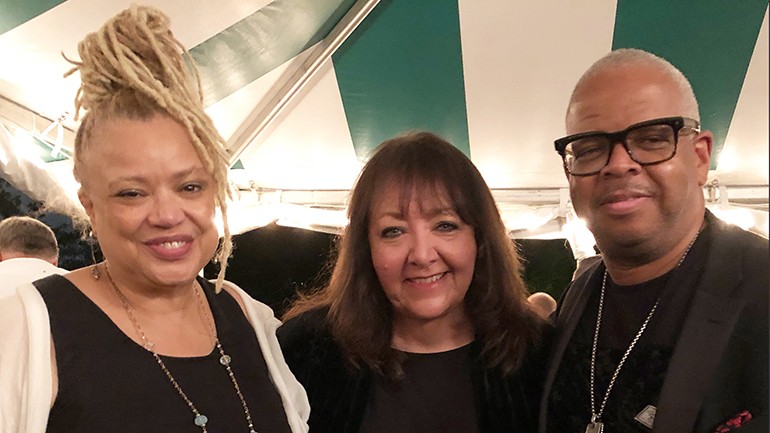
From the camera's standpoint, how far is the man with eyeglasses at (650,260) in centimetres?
108

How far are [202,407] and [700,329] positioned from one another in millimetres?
901

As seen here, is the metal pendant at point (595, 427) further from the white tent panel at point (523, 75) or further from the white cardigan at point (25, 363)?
the white tent panel at point (523, 75)

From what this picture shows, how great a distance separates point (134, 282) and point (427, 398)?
29.3 inches

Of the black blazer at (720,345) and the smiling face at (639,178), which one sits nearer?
the black blazer at (720,345)

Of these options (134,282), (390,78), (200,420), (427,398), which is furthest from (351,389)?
(390,78)

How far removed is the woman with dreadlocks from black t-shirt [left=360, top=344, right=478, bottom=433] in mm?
368

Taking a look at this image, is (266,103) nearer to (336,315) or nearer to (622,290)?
(336,315)

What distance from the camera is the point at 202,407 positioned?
1.11 m

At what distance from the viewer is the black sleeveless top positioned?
98 cm

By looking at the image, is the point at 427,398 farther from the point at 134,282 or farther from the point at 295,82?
the point at 295,82

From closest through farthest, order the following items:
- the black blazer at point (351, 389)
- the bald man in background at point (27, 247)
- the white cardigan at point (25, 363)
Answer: the white cardigan at point (25, 363) < the black blazer at point (351, 389) < the bald man in background at point (27, 247)

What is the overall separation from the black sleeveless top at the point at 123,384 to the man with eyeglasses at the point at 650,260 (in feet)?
2.21

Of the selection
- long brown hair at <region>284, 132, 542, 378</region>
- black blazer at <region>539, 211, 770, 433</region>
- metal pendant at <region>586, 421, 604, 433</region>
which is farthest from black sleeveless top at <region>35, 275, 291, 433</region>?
black blazer at <region>539, 211, 770, 433</region>

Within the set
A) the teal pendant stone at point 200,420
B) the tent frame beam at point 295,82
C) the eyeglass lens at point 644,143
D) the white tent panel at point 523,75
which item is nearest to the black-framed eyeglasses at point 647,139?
the eyeglass lens at point 644,143
